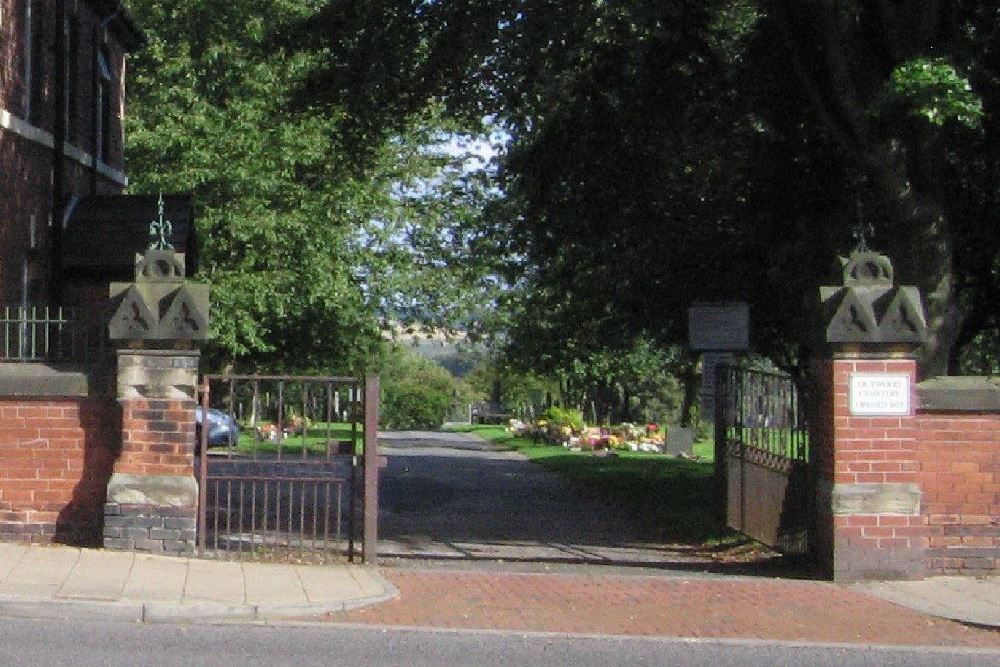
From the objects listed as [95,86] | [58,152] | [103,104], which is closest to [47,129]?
[58,152]

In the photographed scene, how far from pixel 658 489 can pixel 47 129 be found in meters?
10.3

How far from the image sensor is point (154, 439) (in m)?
12.6

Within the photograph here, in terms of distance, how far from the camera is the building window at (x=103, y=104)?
78.5 ft

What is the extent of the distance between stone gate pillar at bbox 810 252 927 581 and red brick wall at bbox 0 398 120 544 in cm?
639

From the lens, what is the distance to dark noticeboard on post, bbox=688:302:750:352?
678 inches

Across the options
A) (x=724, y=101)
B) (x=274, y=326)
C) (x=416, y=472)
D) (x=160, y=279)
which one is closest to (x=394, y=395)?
(x=274, y=326)

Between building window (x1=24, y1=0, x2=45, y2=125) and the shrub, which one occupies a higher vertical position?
building window (x1=24, y1=0, x2=45, y2=125)

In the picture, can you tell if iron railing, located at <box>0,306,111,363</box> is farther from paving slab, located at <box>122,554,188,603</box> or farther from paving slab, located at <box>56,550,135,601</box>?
paving slab, located at <box>122,554,188,603</box>

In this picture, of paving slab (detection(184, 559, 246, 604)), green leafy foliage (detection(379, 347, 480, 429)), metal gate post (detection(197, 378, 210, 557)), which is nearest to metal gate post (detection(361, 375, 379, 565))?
paving slab (detection(184, 559, 246, 604))

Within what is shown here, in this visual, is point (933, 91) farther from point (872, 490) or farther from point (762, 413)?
point (762, 413)

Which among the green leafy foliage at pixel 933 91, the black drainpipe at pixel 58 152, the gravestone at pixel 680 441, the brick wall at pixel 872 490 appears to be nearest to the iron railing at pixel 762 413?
the brick wall at pixel 872 490

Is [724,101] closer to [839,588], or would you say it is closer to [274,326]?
[839,588]

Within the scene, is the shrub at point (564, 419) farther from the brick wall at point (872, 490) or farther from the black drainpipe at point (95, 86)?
the brick wall at point (872, 490)

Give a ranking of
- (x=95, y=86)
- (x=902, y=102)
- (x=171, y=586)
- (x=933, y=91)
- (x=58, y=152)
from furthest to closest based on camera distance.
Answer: (x=95, y=86) < (x=58, y=152) < (x=902, y=102) < (x=933, y=91) < (x=171, y=586)
